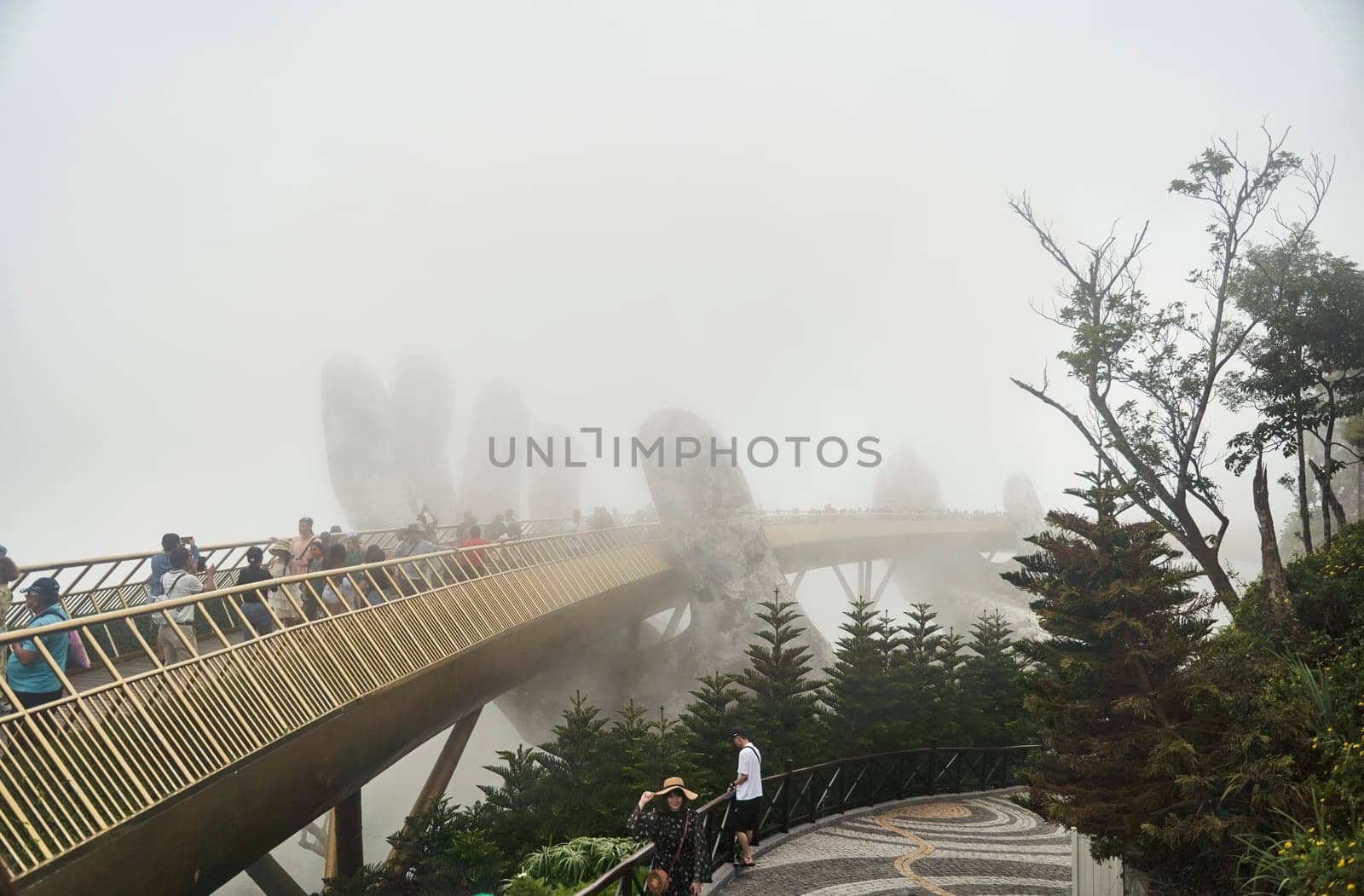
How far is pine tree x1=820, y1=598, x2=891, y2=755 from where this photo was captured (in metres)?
15.0

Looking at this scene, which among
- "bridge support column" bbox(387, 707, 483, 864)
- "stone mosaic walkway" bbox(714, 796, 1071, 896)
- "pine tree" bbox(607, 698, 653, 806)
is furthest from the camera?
"bridge support column" bbox(387, 707, 483, 864)

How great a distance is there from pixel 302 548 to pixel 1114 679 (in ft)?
33.9

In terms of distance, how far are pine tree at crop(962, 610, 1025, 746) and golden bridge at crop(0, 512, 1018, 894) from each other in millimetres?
8198

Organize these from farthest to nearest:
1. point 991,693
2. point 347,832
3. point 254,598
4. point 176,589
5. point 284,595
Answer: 1. point 991,693
2. point 347,832
3. point 254,598
4. point 284,595
5. point 176,589

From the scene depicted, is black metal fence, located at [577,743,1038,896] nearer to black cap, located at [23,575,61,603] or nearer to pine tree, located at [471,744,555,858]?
pine tree, located at [471,744,555,858]

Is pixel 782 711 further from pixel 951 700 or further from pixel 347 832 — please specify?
pixel 347 832

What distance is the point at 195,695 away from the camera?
7582 millimetres

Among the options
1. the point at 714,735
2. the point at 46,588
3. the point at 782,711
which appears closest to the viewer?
the point at 46,588

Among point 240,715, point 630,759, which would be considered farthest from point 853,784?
point 240,715

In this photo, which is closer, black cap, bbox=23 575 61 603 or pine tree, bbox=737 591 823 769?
black cap, bbox=23 575 61 603

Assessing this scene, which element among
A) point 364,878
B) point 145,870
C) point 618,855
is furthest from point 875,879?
point 145,870

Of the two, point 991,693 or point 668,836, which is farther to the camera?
point 991,693

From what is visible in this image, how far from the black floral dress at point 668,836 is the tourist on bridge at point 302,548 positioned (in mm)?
7093

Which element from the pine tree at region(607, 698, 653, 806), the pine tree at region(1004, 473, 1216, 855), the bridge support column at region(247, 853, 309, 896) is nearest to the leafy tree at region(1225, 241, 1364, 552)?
the pine tree at region(1004, 473, 1216, 855)
